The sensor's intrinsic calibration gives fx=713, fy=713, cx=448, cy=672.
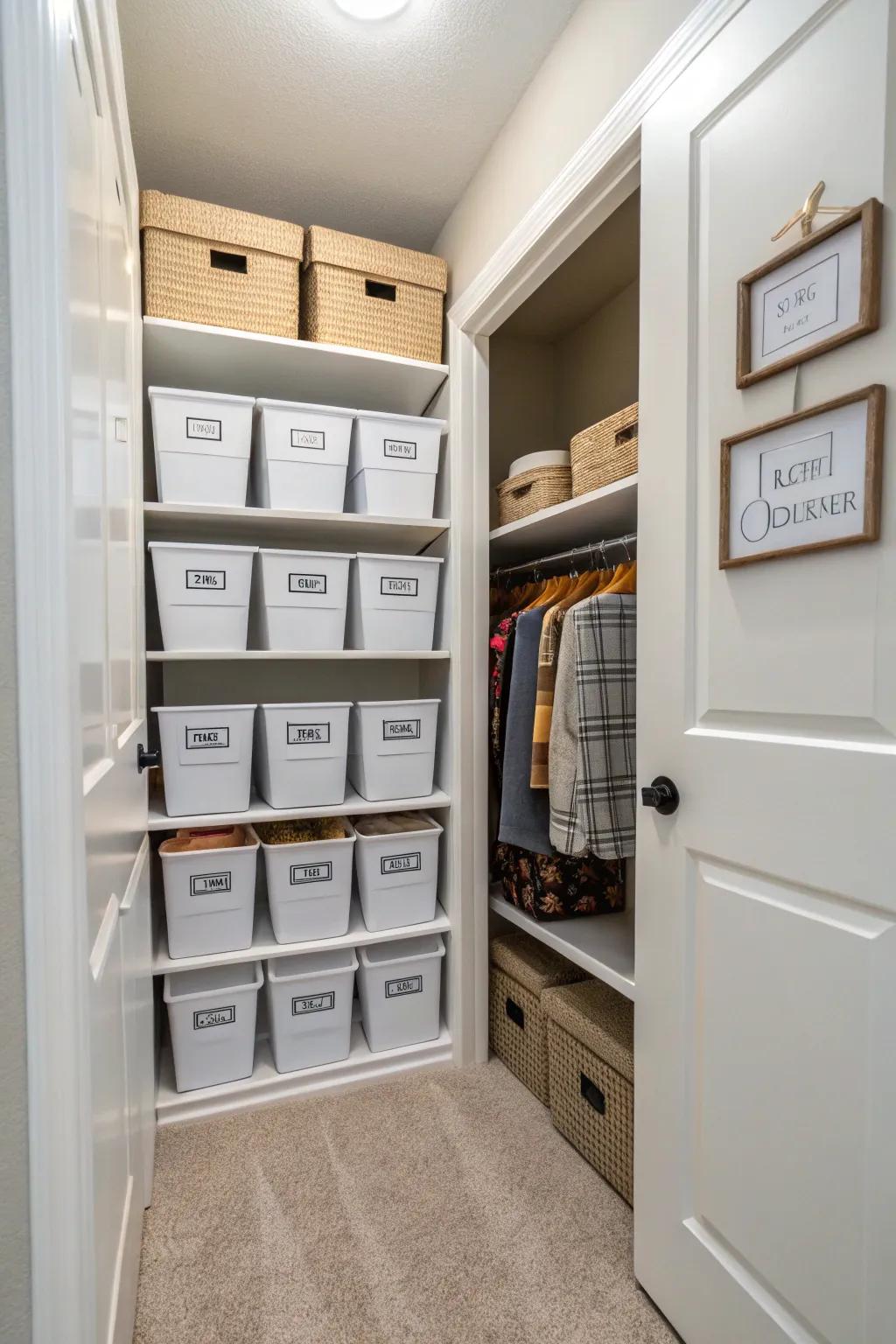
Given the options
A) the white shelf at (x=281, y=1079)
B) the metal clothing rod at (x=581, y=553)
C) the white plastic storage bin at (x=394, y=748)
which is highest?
the metal clothing rod at (x=581, y=553)

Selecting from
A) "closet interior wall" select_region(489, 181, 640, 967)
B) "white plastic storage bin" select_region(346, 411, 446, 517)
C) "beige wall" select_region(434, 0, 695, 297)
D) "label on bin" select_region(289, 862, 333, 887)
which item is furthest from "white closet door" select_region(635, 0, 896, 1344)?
"label on bin" select_region(289, 862, 333, 887)

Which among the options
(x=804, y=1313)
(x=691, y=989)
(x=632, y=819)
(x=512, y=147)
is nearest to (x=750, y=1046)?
(x=691, y=989)

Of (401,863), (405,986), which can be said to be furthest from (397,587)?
(405,986)

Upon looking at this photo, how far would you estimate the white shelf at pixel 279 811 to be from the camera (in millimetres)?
1854

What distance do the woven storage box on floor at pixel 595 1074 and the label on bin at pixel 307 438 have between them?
1.58 metres

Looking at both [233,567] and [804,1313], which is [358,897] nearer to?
[233,567]

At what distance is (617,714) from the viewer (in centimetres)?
159

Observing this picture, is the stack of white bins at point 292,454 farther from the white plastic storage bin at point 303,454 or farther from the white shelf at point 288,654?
the white shelf at point 288,654

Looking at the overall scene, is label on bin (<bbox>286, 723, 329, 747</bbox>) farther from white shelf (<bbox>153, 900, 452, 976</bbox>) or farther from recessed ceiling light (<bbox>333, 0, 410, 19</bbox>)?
recessed ceiling light (<bbox>333, 0, 410, 19</bbox>)

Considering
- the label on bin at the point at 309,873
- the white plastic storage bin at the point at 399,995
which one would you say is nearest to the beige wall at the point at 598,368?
the label on bin at the point at 309,873

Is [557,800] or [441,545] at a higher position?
[441,545]

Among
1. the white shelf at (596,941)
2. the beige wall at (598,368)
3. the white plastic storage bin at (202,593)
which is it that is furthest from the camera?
the beige wall at (598,368)

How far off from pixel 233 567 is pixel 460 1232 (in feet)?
5.27

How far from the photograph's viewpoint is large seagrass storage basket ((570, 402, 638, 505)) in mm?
1588
